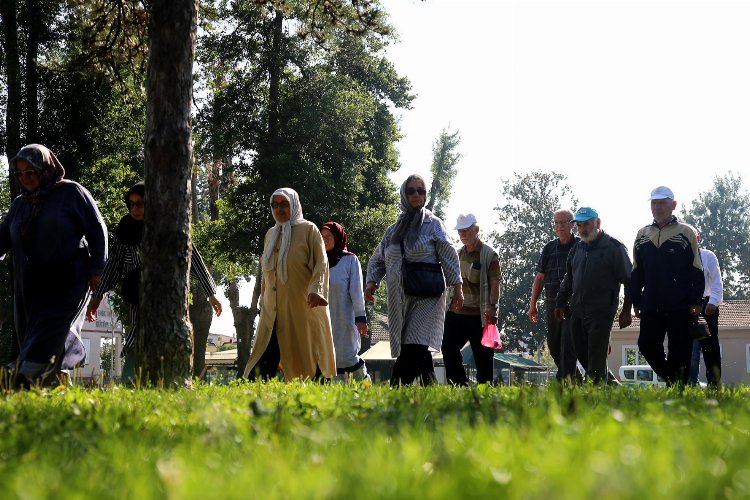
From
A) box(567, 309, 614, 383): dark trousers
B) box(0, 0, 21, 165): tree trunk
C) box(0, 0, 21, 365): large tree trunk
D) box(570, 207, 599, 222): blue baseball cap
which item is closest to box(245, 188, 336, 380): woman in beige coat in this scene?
box(567, 309, 614, 383): dark trousers

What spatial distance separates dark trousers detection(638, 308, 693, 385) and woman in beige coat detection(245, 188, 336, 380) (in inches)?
136

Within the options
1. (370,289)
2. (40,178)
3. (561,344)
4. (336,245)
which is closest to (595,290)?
(561,344)

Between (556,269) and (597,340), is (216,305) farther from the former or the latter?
(556,269)

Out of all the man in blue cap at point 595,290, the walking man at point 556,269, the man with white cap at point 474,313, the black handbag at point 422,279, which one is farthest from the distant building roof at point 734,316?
the black handbag at point 422,279

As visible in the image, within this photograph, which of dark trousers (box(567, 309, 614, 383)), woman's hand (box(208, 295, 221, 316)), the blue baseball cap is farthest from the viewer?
the blue baseball cap

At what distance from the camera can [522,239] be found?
78.6 m

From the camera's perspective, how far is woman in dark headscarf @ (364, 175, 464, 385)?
9.30 metres

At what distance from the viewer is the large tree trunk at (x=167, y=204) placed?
7.84 m

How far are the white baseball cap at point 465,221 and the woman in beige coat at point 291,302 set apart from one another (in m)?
2.48

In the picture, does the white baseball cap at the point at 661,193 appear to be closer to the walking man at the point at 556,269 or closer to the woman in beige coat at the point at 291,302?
the walking man at the point at 556,269

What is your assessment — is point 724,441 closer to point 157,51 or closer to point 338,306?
point 157,51

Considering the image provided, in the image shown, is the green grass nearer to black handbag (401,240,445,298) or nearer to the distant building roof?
black handbag (401,240,445,298)

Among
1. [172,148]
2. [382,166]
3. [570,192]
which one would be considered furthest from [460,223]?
[570,192]

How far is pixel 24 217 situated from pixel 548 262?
703cm
